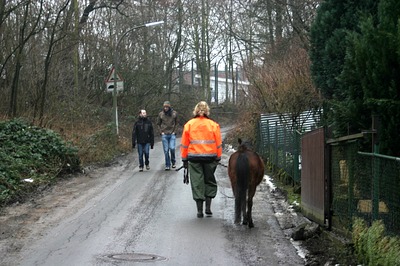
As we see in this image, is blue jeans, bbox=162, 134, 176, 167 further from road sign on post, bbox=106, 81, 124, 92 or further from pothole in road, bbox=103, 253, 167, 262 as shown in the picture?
pothole in road, bbox=103, 253, 167, 262

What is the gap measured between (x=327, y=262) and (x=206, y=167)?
424cm

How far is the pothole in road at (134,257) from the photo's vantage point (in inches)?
313

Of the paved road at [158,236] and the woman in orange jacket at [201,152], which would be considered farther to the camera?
the woman in orange jacket at [201,152]

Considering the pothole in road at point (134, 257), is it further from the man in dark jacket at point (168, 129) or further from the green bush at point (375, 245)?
the man in dark jacket at point (168, 129)

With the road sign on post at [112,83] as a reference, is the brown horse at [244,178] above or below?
below

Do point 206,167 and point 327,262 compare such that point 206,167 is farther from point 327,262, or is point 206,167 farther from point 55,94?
point 55,94

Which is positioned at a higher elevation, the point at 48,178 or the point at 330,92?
the point at 330,92

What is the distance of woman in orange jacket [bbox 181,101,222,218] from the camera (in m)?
11.5

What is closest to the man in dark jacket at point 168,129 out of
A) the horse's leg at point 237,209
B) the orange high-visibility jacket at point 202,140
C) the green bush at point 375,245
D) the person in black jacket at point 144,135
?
the person in black jacket at point 144,135

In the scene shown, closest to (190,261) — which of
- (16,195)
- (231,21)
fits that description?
(16,195)

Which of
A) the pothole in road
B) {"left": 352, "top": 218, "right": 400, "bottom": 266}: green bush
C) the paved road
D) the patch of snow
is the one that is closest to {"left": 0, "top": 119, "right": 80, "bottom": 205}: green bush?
the paved road

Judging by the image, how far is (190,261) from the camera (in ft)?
26.1

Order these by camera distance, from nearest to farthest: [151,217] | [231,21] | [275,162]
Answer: [151,217] < [275,162] < [231,21]

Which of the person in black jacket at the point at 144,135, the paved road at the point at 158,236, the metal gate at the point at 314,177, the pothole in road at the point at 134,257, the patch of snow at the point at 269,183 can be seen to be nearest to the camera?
the pothole in road at the point at 134,257
